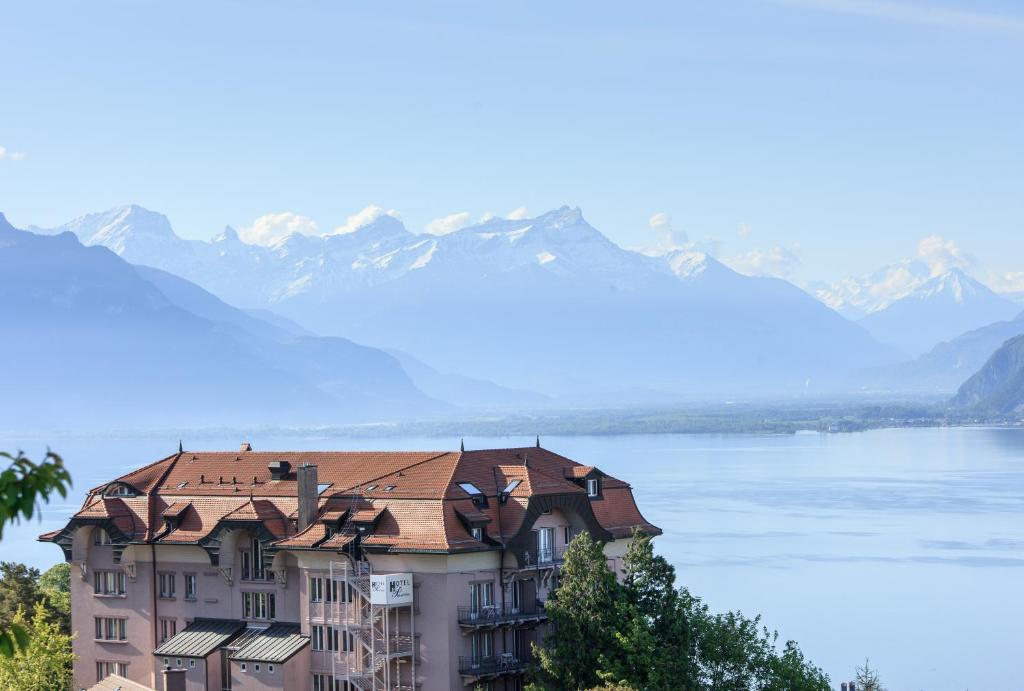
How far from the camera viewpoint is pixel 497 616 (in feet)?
146

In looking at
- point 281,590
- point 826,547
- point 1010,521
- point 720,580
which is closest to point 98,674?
point 281,590

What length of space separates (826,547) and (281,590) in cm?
7352

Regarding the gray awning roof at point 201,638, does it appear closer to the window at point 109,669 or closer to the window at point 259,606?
the window at point 259,606

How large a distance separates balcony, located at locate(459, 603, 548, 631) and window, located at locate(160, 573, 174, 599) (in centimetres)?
991

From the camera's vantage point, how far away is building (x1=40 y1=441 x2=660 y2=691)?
4366 centimetres

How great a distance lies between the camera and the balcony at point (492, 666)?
4334 centimetres

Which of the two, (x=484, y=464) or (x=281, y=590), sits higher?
(x=484, y=464)

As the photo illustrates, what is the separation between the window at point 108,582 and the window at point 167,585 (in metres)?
1.30

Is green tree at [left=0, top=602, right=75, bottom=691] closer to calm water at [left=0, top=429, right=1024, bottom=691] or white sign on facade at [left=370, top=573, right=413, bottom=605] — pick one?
white sign on facade at [left=370, top=573, right=413, bottom=605]

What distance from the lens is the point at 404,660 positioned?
143ft

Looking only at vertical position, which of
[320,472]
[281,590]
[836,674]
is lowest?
[836,674]

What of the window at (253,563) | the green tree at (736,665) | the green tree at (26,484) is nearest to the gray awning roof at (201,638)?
the window at (253,563)

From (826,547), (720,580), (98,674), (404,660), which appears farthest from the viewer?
(826,547)

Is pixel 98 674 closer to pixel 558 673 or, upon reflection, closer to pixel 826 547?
pixel 558 673
